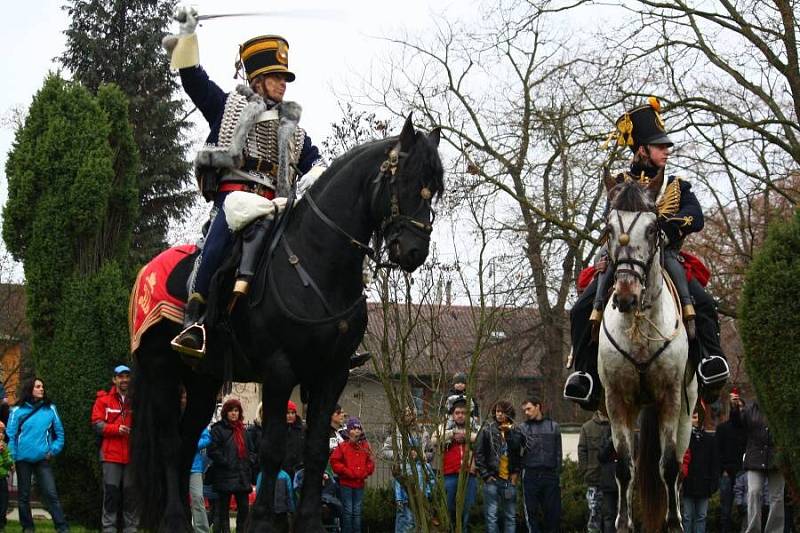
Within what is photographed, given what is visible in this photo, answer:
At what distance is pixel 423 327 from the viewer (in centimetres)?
1791

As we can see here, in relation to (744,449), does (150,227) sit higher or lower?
higher

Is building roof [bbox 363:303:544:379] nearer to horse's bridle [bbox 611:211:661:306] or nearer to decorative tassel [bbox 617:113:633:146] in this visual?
decorative tassel [bbox 617:113:633:146]

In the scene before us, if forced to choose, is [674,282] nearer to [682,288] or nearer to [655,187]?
[682,288]

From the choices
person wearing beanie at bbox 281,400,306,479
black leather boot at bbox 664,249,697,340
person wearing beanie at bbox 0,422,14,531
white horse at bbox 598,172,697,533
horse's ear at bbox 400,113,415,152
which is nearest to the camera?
horse's ear at bbox 400,113,415,152

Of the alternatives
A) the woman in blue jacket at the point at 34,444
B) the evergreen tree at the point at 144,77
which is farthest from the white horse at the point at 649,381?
the evergreen tree at the point at 144,77

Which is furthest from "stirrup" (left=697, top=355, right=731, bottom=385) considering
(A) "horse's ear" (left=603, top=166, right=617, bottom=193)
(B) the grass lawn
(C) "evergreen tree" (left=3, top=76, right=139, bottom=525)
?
(C) "evergreen tree" (left=3, top=76, right=139, bottom=525)

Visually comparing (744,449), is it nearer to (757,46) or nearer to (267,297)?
(757,46)

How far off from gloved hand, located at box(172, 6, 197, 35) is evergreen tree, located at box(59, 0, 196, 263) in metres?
26.9

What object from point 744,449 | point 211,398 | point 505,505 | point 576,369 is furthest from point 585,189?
point 211,398

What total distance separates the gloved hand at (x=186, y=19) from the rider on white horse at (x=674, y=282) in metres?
3.92

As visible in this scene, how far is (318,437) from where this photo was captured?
313 inches

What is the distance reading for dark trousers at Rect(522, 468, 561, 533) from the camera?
1653cm

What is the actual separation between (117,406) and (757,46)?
1611 cm

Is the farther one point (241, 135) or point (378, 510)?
point (378, 510)
